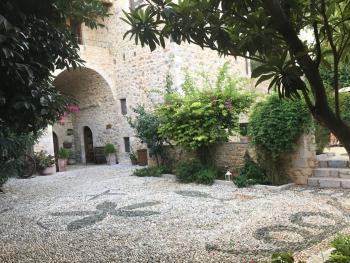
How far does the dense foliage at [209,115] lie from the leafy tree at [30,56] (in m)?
5.45

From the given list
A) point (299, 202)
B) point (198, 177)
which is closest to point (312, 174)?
point (299, 202)

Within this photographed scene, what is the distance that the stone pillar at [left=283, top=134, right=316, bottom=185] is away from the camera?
22.5ft

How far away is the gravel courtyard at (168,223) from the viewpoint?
12.4 feet

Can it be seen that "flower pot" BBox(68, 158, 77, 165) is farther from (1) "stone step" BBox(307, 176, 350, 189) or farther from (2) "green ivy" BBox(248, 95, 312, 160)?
(1) "stone step" BBox(307, 176, 350, 189)

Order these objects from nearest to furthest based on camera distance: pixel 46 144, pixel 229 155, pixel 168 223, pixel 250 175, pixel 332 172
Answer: pixel 168 223 < pixel 332 172 < pixel 250 175 < pixel 229 155 < pixel 46 144

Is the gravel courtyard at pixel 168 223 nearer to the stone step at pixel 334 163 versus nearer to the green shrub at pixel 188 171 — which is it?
the green shrub at pixel 188 171

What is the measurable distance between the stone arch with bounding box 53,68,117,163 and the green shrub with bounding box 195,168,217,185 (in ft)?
23.3

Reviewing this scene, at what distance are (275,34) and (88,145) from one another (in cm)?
1501

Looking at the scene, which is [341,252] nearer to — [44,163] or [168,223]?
[168,223]

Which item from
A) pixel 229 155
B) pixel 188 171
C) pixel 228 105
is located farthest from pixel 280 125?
pixel 188 171

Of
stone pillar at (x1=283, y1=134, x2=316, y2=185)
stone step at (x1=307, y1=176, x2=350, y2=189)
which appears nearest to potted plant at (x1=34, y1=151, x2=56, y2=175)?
stone pillar at (x1=283, y1=134, x2=316, y2=185)

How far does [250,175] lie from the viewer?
7.32m

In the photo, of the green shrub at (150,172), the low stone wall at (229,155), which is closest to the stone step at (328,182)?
the low stone wall at (229,155)

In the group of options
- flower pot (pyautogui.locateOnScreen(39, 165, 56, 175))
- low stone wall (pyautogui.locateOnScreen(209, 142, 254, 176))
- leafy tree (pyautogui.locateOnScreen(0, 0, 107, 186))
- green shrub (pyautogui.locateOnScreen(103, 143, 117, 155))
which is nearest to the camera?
leafy tree (pyautogui.locateOnScreen(0, 0, 107, 186))
